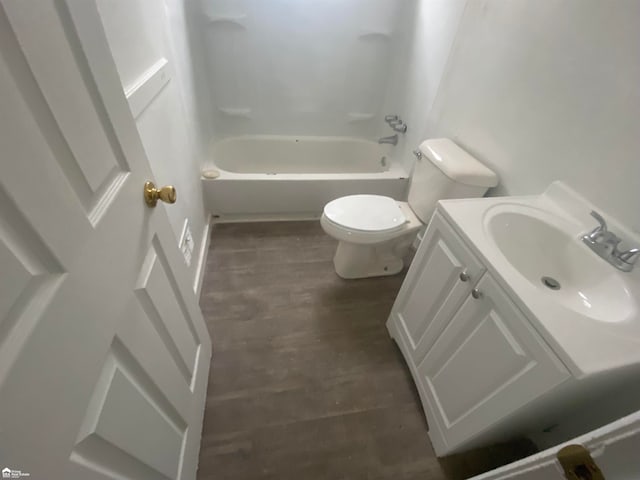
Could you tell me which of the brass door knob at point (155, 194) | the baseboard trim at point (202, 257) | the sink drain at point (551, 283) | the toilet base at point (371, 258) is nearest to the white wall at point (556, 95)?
the sink drain at point (551, 283)

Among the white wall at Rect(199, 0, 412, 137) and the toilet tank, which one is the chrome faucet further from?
the white wall at Rect(199, 0, 412, 137)

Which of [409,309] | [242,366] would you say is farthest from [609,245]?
[242,366]

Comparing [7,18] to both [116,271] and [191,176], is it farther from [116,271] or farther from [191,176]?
[191,176]

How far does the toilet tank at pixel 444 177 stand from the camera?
51.9 inches

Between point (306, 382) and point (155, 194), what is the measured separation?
3.34 feet

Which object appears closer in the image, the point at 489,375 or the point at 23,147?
the point at 23,147

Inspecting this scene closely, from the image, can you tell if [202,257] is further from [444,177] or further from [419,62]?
[419,62]

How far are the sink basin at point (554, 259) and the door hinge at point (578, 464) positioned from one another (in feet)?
1.65

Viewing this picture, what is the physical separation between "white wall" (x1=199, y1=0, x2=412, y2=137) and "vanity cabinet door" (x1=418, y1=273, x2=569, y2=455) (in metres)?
2.01

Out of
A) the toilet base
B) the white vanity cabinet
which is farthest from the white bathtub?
the white vanity cabinet

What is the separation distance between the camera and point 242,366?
134cm

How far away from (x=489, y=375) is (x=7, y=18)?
1180mm

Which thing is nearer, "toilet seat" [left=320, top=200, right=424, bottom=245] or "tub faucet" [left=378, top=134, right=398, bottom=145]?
"toilet seat" [left=320, top=200, right=424, bottom=245]

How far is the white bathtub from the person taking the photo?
6.47 ft
